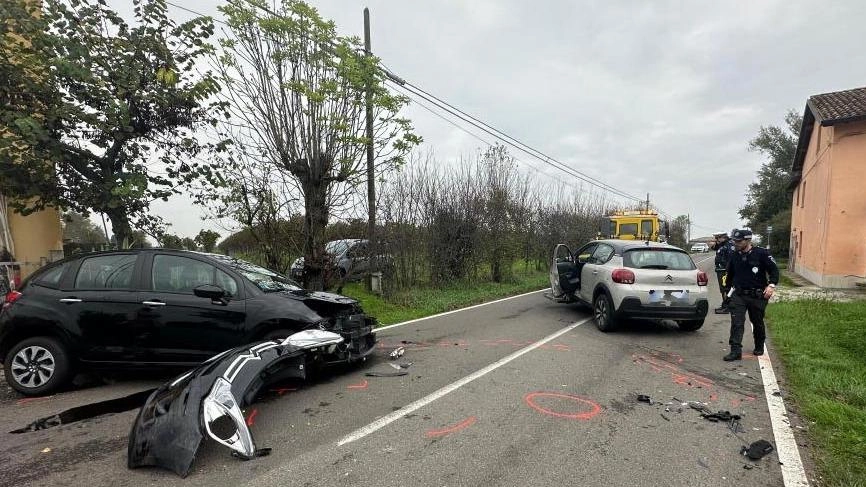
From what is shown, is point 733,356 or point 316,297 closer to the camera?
point 316,297

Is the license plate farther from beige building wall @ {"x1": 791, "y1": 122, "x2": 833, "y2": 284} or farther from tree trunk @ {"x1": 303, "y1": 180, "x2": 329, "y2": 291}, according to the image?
beige building wall @ {"x1": 791, "y1": 122, "x2": 833, "y2": 284}

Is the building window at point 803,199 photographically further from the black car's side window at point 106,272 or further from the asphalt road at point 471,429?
the black car's side window at point 106,272

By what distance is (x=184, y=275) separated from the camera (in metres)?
5.43

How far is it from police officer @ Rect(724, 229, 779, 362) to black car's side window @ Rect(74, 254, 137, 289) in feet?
26.0

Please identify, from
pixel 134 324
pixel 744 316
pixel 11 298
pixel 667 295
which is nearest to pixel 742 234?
pixel 744 316

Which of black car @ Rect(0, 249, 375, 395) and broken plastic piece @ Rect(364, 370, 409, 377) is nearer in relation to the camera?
black car @ Rect(0, 249, 375, 395)

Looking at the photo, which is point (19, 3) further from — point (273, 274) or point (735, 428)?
point (735, 428)

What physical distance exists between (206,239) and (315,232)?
105 inches

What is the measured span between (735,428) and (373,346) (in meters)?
4.05

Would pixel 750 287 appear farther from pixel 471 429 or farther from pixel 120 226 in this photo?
pixel 120 226

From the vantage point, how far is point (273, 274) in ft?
20.7

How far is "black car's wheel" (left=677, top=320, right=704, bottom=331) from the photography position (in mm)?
8367

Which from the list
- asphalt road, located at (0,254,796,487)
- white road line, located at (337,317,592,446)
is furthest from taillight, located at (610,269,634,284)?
white road line, located at (337,317,592,446)

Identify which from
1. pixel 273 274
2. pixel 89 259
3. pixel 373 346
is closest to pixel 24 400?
pixel 89 259
